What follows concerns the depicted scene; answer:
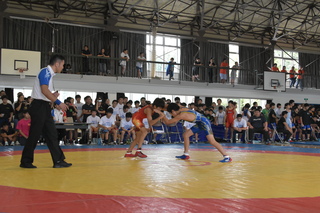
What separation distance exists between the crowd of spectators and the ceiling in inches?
296

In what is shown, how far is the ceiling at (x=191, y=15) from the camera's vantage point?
64.9 ft

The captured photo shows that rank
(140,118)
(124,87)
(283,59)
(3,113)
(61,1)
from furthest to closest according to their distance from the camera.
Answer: (283,59), (61,1), (124,87), (3,113), (140,118)

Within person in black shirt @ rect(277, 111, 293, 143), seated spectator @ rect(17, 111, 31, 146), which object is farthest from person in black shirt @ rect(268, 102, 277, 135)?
seated spectator @ rect(17, 111, 31, 146)

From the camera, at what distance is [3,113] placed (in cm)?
1107

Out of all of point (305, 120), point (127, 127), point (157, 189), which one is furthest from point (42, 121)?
point (305, 120)

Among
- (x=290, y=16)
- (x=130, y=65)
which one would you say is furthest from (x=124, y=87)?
(x=290, y=16)

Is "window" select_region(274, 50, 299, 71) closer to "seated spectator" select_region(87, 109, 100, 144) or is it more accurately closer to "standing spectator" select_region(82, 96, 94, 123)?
"standing spectator" select_region(82, 96, 94, 123)

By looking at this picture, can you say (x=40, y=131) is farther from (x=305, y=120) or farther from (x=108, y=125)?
(x=305, y=120)

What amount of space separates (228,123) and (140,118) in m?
7.29

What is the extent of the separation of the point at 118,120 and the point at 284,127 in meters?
6.21

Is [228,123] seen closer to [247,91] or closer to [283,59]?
[247,91]

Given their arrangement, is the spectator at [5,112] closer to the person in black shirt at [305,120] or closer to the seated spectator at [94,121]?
the seated spectator at [94,121]

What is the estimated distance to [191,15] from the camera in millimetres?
22531

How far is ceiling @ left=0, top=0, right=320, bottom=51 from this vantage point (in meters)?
19.8
